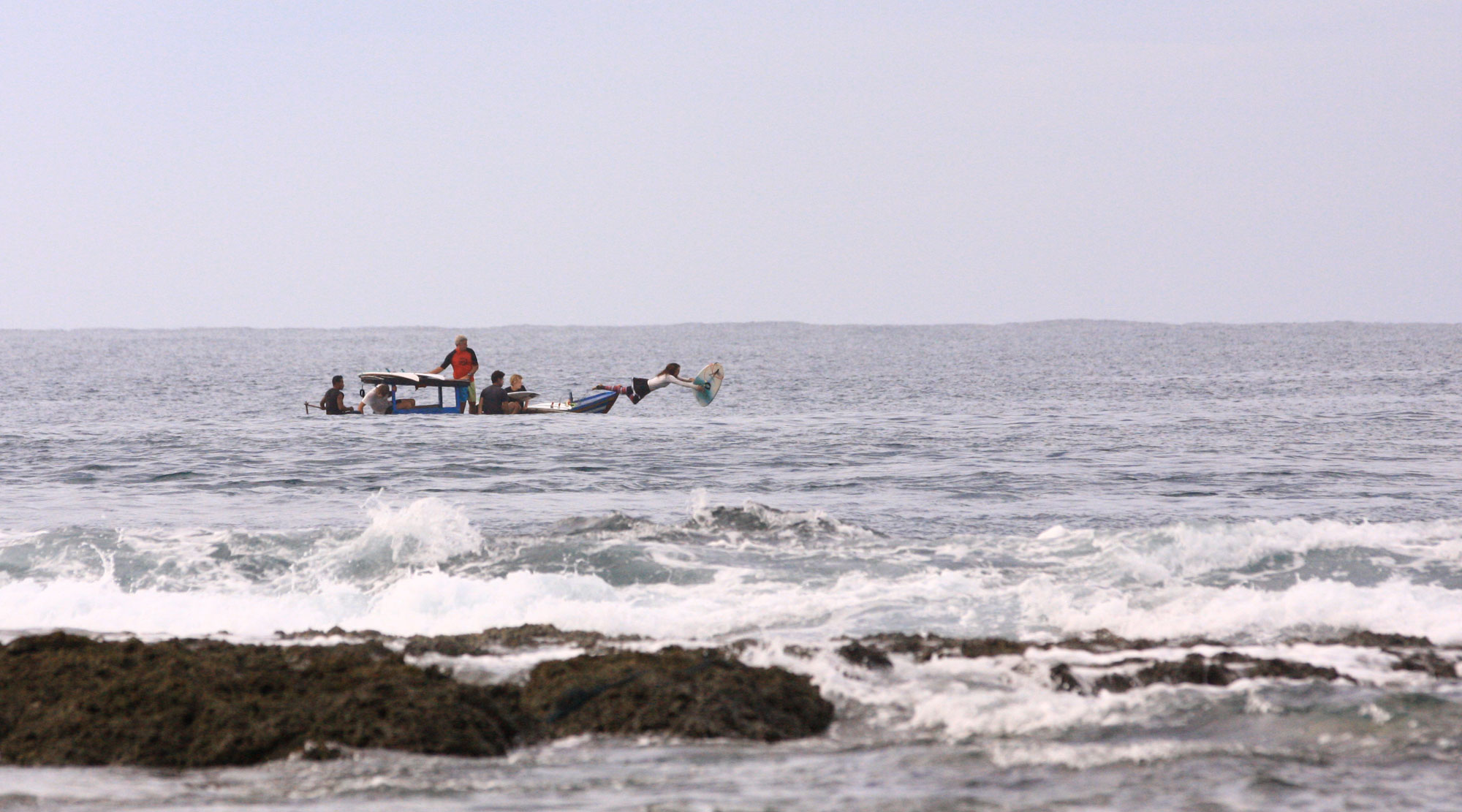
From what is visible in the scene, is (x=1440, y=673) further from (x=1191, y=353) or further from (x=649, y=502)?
(x=1191, y=353)

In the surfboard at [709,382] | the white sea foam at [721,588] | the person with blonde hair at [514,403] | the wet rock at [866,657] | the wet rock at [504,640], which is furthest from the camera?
the surfboard at [709,382]

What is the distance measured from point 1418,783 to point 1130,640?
2837 millimetres

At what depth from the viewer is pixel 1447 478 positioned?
1925 cm

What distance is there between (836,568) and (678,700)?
545 centimetres

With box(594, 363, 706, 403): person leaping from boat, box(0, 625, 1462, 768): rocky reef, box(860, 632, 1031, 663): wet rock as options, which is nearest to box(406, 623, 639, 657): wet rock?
box(0, 625, 1462, 768): rocky reef

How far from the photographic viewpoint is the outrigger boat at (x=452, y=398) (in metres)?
27.9

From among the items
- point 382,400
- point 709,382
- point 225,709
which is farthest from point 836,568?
point 709,382

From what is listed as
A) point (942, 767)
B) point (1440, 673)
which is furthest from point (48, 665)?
point (1440, 673)

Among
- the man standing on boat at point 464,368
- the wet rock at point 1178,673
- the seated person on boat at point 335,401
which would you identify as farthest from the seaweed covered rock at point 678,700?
the seated person on boat at point 335,401

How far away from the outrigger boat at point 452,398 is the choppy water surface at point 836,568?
425 mm

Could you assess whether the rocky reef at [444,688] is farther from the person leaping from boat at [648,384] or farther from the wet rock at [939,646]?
the person leaping from boat at [648,384]

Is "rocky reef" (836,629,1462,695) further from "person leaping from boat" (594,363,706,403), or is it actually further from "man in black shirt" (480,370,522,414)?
"person leaping from boat" (594,363,706,403)

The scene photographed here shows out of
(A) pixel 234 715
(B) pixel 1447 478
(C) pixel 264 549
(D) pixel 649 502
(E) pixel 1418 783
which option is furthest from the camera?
(B) pixel 1447 478

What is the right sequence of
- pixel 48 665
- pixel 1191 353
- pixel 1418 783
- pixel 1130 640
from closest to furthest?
pixel 1418 783, pixel 48 665, pixel 1130 640, pixel 1191 353
